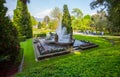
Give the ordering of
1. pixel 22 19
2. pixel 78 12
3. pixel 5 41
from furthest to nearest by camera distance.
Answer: pixel 78 12, pixel 22 19, pixel 5 41

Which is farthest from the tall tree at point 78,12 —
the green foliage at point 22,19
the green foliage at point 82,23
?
the green foliage at point 22,19

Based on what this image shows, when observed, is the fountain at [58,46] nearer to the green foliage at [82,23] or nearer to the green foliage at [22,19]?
the green foliage at [22,19]

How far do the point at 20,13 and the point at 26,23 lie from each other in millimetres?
2494

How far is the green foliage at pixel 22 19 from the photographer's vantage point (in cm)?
3475

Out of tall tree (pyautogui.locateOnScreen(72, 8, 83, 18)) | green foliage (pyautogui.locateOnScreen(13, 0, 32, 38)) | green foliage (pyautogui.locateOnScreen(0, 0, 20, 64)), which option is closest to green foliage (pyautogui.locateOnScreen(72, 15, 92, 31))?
tall tree (pyautogui.locateOnScreen(72, 8, 83, 18))

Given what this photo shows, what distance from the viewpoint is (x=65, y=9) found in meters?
39.0

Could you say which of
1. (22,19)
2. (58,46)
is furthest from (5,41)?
(22,19)

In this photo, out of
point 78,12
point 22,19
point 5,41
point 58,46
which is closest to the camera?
point 5,41

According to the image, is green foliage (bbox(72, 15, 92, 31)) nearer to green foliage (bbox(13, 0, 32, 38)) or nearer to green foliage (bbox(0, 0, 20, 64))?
green foliage (bbox(13, 0, 32, 38))

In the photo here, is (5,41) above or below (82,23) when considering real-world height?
below

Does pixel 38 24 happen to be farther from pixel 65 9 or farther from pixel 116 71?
pixel 116 71

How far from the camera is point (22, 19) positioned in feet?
117

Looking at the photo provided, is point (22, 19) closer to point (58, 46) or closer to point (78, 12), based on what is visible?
point (58, 46)

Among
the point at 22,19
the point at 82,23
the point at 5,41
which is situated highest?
the point at 22,19
